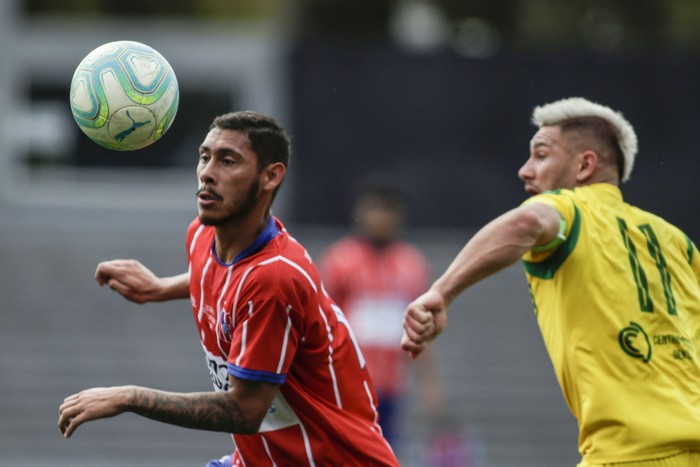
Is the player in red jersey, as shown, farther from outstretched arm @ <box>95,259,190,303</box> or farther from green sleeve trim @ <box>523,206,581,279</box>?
green sleeve trim @ <box>523,206,581,279</box>

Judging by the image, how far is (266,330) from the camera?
14.3ft

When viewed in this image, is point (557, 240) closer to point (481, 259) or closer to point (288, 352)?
point (481, 259)

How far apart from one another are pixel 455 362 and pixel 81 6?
918 centimetres

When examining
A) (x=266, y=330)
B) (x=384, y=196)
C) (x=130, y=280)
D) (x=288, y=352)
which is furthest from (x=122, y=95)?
(x=384, y=196)

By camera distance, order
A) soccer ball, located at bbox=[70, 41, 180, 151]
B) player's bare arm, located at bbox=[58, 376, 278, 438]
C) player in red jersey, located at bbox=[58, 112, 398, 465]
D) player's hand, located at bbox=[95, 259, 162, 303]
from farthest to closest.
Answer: player's hand, located at bbox=[95, 259, 162, 303] < soccer ball, located at bbox=[70, 41, 180, 151] < player in red jersey, located at bbox=[58, 112, 398, 465] < player's bare arm, located at bbox=[58, 376, 278, 438]

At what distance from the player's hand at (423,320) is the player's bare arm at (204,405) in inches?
23.9

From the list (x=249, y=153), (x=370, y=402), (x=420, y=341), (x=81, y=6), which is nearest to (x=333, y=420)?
(x=370, y=402)

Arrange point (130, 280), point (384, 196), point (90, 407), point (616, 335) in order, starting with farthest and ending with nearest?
point (384, 196) → point (130, 280) → point (616, 335) → point (90, 407)

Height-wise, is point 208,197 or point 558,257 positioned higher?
point 208,197

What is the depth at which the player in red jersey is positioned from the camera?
436 cm

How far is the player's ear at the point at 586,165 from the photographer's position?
482 cm

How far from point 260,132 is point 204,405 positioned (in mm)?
1158

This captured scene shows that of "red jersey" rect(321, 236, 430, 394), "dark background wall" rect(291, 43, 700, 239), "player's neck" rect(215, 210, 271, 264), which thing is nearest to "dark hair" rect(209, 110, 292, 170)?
"player's neck" rect(215, 210, 271, 264)

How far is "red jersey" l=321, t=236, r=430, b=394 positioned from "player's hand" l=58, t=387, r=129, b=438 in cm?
522
